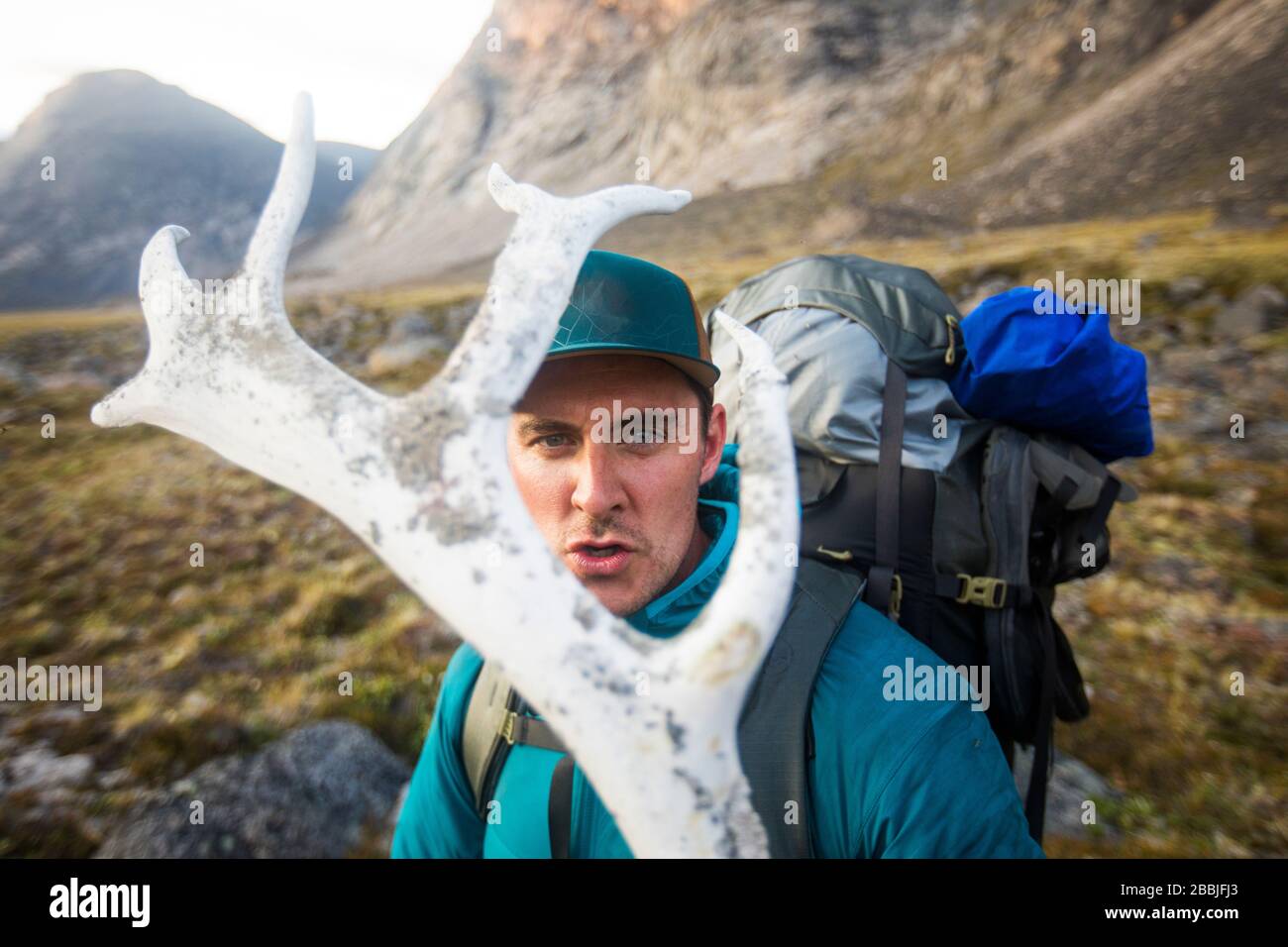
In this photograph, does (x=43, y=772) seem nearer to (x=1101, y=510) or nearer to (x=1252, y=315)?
(x=1101, y=510)

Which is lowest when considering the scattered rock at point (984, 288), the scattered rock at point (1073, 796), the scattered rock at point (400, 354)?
the scattered rock at point (1073, 796)

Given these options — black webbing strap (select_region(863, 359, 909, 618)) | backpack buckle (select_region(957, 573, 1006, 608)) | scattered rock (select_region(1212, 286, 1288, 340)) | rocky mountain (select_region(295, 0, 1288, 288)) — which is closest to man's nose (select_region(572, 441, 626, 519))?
black webbing strap (select_region(863, 359, 909, 618))

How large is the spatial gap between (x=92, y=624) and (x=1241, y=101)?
47.3 m

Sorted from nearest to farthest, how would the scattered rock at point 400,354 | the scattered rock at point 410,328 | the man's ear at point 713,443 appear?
1. the man's ear at point 713,443
2. the scattered rock at point 400,354
3. the scattered rock at point 410,328

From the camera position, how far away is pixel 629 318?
5.94 ft

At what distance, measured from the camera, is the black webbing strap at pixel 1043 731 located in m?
2.45

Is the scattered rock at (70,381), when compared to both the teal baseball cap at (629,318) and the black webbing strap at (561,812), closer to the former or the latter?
the teal baseball cap at (629,318)

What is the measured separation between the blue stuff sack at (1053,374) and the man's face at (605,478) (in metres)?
1.32

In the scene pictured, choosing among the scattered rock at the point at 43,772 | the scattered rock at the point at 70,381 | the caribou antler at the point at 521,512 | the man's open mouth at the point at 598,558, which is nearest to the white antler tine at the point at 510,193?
the caribou antler at the point at 521,512

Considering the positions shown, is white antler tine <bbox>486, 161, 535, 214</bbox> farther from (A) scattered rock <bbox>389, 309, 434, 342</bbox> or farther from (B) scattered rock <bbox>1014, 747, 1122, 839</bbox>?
(A) scattered rock <bbox>389, 309, 434, 342</bbox>

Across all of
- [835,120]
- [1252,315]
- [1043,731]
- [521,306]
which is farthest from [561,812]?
[835,120]

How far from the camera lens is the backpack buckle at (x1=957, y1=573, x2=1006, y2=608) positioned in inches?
91.4

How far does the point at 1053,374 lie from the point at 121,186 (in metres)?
137

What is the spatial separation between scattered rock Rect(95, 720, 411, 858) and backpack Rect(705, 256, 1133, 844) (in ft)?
11.7
